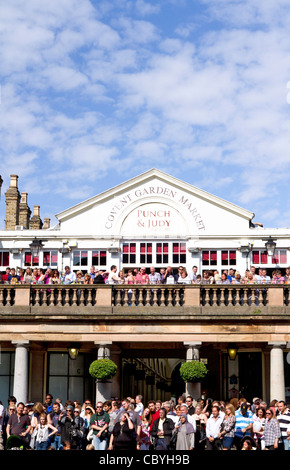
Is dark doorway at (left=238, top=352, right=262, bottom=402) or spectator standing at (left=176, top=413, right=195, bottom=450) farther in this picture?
dark doorway at (left=238, top=352, right=262, bottom=402)

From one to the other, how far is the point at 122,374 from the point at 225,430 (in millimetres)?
10622

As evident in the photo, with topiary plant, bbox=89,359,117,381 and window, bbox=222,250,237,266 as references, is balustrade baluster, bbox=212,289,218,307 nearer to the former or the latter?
topiary plant, bbox=89,359,117,381

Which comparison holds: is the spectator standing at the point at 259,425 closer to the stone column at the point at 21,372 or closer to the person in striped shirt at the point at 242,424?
the person in striped shirt at the point at 242,424

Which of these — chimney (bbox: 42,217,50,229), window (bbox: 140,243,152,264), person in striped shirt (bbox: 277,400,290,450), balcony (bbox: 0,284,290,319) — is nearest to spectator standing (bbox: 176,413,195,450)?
person in striped shirt (bbox: 277,400,290,450)

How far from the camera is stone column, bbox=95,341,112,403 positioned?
23438 mm

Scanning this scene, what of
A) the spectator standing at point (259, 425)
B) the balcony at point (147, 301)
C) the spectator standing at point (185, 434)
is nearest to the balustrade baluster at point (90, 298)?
the balcony at point (147, 301)

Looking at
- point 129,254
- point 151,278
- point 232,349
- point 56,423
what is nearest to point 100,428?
point 56,423

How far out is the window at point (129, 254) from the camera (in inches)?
1361

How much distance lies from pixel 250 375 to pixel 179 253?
9.11 m

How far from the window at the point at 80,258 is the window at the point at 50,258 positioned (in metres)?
0.89

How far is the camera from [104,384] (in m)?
23.6

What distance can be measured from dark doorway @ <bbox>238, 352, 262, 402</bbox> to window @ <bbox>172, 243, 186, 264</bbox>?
27.9 feet
